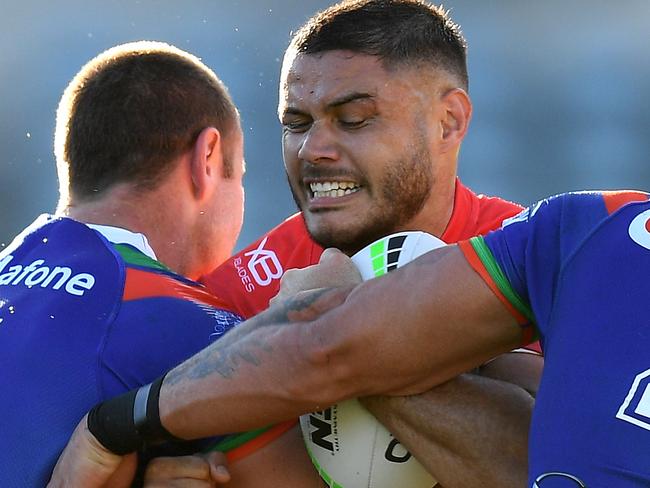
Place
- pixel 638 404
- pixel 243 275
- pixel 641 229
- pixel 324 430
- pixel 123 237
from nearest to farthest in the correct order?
pixel 638 404 < pixel 641 229 < pixel 324 430 < pixel 123 237 < pixel 243 275

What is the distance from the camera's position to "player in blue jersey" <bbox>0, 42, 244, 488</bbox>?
2963 mm

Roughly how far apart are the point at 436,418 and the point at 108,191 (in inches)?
51.3

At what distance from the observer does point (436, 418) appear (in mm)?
2730

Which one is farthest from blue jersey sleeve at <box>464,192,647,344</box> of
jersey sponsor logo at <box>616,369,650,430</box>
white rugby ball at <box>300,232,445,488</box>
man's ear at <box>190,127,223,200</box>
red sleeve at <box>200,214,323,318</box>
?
red sleeve at <box>200,214,323,318</box>

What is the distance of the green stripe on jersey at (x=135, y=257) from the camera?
3184mm

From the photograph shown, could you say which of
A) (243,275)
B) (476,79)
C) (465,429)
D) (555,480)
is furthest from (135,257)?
(476,79)

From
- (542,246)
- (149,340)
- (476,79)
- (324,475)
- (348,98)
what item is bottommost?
(476,79)

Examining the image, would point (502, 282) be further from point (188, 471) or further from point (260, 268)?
→ point (260, 268)

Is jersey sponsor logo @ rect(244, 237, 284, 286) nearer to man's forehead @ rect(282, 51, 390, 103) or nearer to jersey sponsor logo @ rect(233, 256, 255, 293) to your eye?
jersey sponsor logo @ rect(233, 256, 255, 293)

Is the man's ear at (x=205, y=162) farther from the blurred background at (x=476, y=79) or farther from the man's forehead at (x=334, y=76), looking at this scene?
the blurred background at (x=476, y=79)

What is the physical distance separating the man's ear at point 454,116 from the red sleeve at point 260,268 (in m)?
0.60

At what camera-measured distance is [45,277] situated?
10.4 feet

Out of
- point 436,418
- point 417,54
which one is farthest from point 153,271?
point 417,54

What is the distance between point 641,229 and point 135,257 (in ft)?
4.64
